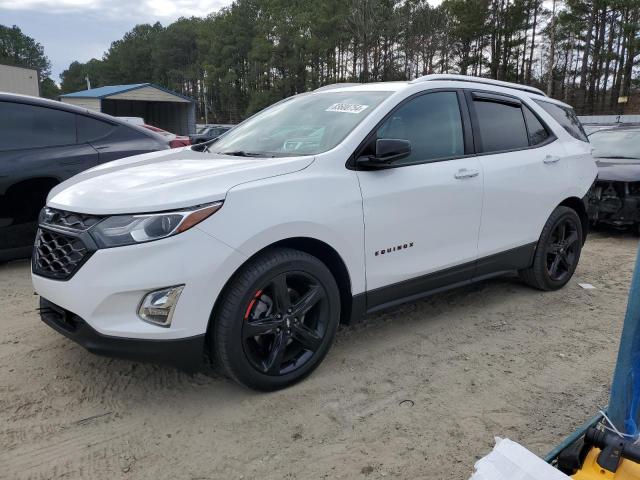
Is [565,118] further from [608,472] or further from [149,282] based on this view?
[149,282]

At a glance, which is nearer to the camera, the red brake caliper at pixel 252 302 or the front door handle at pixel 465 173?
the red brake caliper at pixel 252 302

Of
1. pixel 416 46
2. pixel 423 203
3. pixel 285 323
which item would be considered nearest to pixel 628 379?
pixel 285 323

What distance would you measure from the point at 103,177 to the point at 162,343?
111cm

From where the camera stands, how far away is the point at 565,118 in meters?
4.89

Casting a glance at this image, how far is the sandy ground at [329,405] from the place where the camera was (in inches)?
94.1

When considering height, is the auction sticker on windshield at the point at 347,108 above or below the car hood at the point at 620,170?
above

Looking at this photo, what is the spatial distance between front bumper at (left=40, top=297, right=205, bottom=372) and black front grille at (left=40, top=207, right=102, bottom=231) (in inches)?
17.5

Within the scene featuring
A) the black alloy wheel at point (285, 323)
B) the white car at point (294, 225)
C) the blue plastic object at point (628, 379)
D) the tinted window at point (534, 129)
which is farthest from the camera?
the tinted window at point (534, 129)

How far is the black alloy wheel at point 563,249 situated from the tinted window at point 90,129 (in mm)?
4442

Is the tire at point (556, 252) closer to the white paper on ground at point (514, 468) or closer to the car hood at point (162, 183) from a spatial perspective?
the car hood at point (162, 183)

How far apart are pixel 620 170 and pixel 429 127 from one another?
4.75m

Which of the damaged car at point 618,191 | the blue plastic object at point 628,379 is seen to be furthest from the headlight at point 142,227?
the damaged car at point 618,191

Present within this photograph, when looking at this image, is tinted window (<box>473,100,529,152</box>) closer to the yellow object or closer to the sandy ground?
the sandy ground

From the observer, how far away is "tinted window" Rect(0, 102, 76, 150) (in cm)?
477
